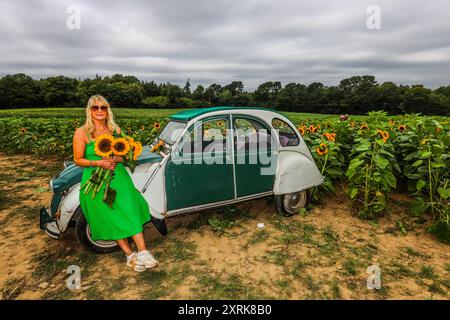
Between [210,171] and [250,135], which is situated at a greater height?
[250,135]

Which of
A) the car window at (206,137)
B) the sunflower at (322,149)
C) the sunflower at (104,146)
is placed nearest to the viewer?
the sunflower at (104,146)

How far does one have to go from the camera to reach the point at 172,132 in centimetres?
381

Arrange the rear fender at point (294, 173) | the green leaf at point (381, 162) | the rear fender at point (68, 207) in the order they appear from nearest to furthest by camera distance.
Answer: the rear fender at point (68, 207)
the green leaf at point (381, 162)
the rear fender at point (294, 173)

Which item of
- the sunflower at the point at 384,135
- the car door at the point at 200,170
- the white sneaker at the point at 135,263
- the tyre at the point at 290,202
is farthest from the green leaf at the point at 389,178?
the white sneaker at the point at 135,263

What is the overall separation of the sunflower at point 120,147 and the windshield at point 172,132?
3.17ft

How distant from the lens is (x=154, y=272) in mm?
3072

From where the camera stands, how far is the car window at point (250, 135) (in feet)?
13.1

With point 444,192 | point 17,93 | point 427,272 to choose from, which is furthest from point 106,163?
point 17,93

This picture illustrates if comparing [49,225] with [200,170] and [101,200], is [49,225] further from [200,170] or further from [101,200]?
[200,170]

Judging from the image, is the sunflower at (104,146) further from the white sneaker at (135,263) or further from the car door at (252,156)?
the car door at (252,156)

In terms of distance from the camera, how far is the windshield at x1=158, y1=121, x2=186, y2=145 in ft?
12.0

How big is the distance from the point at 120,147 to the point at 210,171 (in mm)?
1373

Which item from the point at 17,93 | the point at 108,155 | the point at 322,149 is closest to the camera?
the point at 108,155
